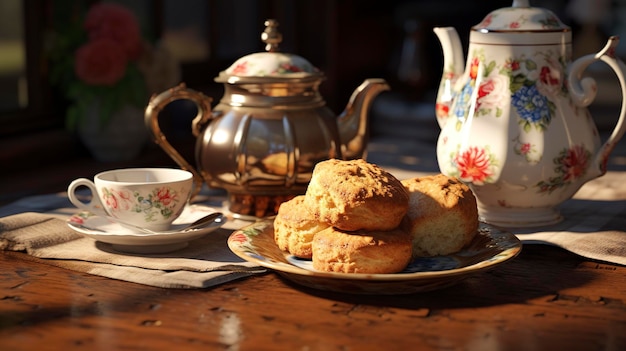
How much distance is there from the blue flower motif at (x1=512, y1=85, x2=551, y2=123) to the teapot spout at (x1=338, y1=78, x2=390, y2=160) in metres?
0.20

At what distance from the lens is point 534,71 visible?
3.68 ft

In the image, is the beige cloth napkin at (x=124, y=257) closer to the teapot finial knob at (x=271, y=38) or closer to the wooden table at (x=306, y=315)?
the wooden table at (x=306, y=315)

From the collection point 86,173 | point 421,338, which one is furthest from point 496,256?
point 86,173

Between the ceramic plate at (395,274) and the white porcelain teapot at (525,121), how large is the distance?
126mm

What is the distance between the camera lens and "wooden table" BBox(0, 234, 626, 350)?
74 centimetres

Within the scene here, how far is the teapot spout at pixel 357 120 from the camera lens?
1244mm

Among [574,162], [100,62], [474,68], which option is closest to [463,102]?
[474,68]

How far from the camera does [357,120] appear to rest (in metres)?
1.25

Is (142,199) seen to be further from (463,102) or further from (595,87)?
(595,87)

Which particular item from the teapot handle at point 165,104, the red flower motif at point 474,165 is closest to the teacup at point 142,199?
the teapot handle at point 165,104

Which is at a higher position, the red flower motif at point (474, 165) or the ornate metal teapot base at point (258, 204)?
the red flower motif at point (474, 165)

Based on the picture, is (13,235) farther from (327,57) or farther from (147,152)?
(327,57)

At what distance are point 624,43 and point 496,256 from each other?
2715mm

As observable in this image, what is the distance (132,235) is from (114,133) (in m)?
0.82
